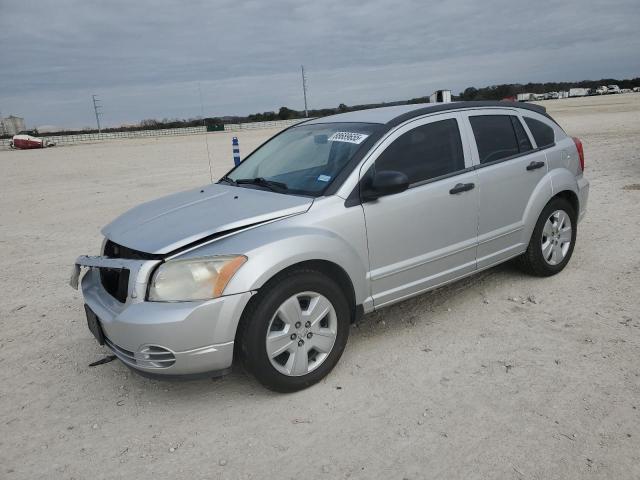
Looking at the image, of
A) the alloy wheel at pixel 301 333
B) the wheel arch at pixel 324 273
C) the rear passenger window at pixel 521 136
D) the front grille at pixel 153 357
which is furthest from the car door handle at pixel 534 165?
the front grille at pixel 153 357

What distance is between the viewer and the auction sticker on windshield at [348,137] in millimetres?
3859

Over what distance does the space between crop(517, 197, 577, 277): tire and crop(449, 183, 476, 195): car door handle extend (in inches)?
39.9

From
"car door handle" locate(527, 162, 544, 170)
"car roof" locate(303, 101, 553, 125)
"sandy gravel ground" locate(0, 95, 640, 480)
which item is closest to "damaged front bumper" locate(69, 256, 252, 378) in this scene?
"sandy gravel ground" locate(0, 95, 640, 480)

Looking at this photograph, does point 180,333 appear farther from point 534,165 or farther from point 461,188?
point 534,165

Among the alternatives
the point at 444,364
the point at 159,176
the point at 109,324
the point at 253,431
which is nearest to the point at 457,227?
the point at 444,364

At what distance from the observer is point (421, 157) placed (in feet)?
13.1

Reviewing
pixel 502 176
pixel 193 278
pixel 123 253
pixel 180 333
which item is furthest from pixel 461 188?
pixel 123 253

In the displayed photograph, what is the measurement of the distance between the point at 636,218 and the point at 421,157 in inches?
172

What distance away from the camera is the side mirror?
3.48 meters

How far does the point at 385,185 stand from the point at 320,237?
559 millimetres

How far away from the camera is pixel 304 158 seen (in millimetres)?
4238

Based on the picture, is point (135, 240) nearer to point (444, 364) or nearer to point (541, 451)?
point (444, 364)

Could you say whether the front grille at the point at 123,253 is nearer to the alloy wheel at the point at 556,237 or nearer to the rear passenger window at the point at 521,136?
the rear passenger window at the point at 521,136

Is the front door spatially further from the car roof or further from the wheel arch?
the wheel arch
